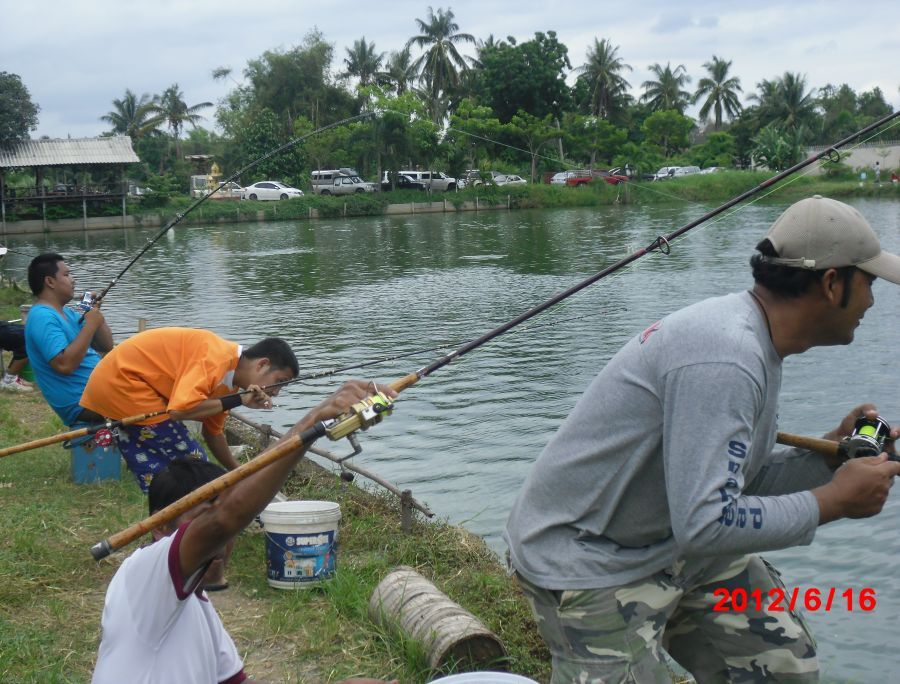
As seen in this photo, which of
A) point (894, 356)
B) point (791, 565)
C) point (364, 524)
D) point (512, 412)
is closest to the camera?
point (364, 524)

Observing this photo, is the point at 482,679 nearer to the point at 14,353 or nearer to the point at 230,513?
the point at 230,513

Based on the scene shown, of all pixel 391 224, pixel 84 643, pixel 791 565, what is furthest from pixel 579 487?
pixel 391 224

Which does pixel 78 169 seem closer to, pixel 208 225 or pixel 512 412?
pixel 208 225

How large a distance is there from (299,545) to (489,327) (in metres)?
11.2

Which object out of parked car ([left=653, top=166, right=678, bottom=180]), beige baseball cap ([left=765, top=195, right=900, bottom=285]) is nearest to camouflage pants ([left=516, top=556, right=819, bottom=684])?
beige baseball cap ([left=765, top=195, right=900, bottom=285])

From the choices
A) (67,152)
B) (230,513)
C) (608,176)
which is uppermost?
(67,152)

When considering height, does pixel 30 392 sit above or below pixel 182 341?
below

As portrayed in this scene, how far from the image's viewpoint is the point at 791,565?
6699 mm

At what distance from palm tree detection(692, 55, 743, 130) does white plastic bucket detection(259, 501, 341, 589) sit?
282 ft

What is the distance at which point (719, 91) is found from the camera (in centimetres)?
8556

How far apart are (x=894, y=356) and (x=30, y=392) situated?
34.4 ft

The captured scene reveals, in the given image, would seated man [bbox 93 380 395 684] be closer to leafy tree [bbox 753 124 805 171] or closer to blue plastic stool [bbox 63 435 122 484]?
blue plastic stool [bbox 63 435 122 484]

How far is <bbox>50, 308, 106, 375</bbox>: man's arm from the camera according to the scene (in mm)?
6488

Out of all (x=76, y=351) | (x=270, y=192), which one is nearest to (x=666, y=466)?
(x=76, y=351)
